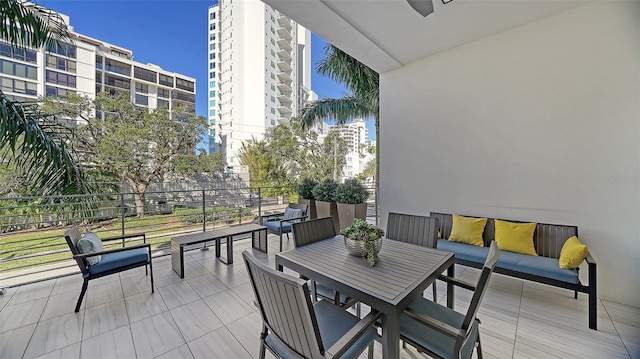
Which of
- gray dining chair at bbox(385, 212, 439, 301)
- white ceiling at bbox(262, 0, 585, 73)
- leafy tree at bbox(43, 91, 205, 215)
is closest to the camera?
gray dining chair at bbox(385, 212, 439, 301)

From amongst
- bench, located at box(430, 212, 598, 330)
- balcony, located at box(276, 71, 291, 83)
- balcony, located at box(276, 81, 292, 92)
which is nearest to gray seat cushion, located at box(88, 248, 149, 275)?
bench, located at box(430, 212, 598, 330)

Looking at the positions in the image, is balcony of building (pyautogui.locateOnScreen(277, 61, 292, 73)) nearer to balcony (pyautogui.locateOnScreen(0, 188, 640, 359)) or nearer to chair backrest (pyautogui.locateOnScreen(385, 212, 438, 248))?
balcony (pyautogui.locateOnScreen(0, 188, 640, 359))

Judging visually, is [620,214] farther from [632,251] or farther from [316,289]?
[316,289]

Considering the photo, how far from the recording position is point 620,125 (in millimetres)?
2424

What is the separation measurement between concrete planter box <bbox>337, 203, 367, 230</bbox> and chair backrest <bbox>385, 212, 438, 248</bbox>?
2077mm

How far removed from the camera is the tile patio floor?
5.85ft

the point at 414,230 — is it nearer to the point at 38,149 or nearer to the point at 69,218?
the point at 38,149

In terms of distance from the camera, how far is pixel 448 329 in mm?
1142

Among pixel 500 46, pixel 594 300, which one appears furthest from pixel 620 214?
pixel 500 46

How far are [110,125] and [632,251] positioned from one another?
42.8 feet

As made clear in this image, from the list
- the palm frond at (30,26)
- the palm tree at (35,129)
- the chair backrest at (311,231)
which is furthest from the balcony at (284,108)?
the chair backrest at (311,231)

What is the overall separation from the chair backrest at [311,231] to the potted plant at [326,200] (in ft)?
8.26

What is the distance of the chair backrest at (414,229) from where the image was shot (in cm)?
230

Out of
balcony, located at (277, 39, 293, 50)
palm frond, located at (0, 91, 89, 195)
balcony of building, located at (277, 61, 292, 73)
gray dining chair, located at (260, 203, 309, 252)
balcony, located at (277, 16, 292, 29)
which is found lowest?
gray dining chair, located at (260, 203, 309, 252)
